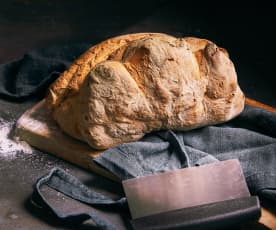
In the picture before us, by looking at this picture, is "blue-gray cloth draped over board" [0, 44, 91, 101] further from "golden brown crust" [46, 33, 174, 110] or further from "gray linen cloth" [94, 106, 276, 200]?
"gray linen cloth" [94, 106, 276, 200]

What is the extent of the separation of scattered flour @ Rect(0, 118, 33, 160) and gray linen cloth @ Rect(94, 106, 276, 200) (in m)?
0.23

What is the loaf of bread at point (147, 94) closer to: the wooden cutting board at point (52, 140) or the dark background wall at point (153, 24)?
the wooden cutting board at point (52, 140)

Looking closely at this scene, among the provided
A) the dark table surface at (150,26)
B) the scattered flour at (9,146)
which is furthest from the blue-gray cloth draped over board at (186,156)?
the dark table surface at (150,26)

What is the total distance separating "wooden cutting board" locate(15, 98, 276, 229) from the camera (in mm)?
1432

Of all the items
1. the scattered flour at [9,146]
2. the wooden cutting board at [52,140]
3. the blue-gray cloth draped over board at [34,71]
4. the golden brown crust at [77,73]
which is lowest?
the scattered flour at [9,146]

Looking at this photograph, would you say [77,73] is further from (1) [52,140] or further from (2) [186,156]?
(2) [186,156]

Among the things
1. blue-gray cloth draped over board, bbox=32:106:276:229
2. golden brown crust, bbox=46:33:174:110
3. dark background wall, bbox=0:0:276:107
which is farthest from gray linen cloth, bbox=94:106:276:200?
dark background wall, bbox=0:0:276:107

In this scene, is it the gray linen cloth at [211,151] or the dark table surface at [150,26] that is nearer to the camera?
the gray linen cloth at [211,151]

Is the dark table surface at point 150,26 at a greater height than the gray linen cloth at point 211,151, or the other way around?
the dark table surface at point 150,26

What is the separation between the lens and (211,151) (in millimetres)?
1468

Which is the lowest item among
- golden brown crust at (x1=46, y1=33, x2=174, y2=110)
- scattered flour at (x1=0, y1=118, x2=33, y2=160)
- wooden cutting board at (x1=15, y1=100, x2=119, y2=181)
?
scattered flour at (x1=0, y1=118, x2=33, y2=160)

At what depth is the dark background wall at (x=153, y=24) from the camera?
79.8 inches

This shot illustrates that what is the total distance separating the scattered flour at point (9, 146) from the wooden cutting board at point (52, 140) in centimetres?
2

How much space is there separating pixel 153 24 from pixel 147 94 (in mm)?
848
